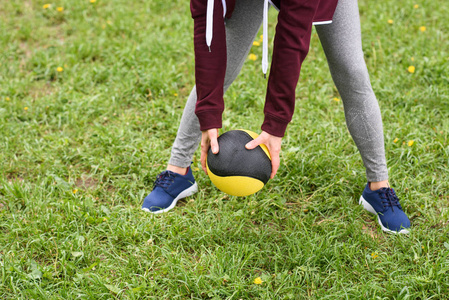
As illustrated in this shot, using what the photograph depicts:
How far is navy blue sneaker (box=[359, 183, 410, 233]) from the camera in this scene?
2723 millimetres

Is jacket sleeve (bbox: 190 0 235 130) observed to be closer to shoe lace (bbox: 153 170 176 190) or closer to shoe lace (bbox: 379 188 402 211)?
shoe lace (bbox: 153 170 176 190)

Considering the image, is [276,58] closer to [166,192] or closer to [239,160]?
[239,160]

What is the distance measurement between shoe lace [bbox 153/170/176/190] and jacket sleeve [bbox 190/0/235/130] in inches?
33.6

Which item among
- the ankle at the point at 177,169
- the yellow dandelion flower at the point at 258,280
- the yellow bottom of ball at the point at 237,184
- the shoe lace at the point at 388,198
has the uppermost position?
the yellow bottom of ball at the point at 237,184

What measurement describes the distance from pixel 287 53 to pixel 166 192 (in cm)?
137

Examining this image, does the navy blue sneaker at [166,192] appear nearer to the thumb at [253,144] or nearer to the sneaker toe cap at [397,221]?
the thumb at [253,144]

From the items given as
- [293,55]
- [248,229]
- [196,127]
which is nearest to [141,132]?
[196,127]

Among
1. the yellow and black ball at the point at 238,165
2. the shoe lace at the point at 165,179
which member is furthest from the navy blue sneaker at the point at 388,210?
the shoe lace at the point at 165,179

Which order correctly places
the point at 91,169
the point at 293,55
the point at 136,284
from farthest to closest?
the point at 91,169, the point at 136,284, the point at 293,55

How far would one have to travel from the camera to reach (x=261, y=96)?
3.98 meters

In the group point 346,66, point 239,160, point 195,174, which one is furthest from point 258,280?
point 346,66

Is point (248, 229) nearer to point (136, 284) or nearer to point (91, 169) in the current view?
point (136, 284)

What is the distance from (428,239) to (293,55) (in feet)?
4.69

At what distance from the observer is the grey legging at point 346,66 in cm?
238
